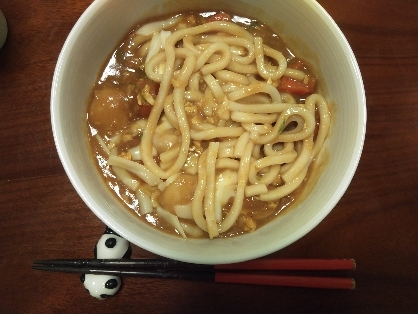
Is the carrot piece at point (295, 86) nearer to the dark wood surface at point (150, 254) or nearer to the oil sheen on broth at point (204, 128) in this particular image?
the oil sheen on broth at point (204, 128)

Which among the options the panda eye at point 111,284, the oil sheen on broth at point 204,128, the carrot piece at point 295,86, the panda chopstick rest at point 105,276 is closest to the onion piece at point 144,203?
the oil sheen on broth at point 204,128

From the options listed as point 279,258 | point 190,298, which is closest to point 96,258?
point 190,298

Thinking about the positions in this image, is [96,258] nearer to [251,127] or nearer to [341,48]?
[251,127]

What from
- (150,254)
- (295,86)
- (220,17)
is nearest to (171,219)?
(150,254)

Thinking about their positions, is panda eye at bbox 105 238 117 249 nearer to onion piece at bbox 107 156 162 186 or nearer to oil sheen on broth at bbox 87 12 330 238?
oil sheen on broth at bbox 87 12 330 238

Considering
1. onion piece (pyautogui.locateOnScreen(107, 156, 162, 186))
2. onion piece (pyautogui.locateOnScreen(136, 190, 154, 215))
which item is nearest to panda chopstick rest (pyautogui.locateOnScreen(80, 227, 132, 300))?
onion piece (pyautogui.locateOnScreen(136, 190, 154, 215))
